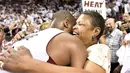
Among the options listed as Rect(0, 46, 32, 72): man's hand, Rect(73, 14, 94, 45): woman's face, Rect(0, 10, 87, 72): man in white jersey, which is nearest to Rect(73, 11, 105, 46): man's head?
Rect(73, 14, 94, 45): woman's face

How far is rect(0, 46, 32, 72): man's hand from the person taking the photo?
1.16 meters

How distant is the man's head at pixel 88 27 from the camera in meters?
1.43

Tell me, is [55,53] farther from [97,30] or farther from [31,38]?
[97,30]

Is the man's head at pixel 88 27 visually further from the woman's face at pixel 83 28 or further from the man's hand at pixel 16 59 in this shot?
the man's hand at pixel 16 59

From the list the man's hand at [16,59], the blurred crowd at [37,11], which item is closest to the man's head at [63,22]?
the man's hand at [16,59]

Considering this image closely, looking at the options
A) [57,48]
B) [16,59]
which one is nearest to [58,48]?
[57,48]

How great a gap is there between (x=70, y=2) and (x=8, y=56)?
9407mm

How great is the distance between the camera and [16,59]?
1182 millimetres

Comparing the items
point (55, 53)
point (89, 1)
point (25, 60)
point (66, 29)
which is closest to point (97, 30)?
point (66, 29)

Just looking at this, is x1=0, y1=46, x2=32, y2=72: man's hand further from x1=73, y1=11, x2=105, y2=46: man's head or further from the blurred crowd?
the blurred crowd

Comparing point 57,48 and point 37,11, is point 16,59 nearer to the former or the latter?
point 57,48

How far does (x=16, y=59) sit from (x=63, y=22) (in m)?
0.44

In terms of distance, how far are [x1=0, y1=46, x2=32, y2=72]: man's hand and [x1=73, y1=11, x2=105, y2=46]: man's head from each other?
331 mm

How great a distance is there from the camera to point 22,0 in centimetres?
1096
